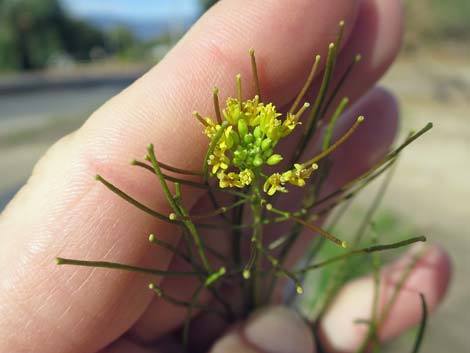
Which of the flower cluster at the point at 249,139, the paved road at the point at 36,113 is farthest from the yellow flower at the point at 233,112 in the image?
the paved road at the point at 36,113

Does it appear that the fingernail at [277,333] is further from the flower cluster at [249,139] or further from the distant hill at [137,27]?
the distant hill at [137,27]

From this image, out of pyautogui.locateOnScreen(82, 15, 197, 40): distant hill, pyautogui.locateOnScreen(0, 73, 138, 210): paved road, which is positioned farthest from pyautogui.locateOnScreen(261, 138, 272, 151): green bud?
pyautogui.locateOnScreen(0, 73, 138, 210): paved road

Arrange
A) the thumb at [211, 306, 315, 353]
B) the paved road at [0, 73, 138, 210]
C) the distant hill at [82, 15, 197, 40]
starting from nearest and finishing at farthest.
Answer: the thumb at [211, 306, 315, 353] < the paved road at [0, 73, 138, 210] < the distant hill at [82, 15, 197, 40]

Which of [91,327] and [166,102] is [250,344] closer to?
[91,327]

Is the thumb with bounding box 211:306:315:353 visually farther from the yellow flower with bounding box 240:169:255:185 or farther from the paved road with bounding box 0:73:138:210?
the paved road with bounding box 0:73:138:210

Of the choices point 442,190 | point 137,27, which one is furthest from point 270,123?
point 137,27

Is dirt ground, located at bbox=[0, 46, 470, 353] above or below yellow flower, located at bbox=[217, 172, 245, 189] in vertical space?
below

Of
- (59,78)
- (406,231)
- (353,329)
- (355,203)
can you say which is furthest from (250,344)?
(59,78)

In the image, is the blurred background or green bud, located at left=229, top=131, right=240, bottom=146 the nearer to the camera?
green bud, located at left=229, top=131, right=240, bottom=146
